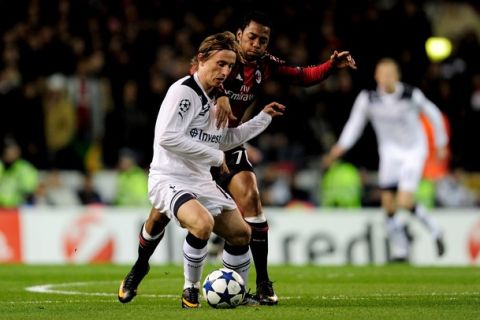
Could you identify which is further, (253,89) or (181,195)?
(253,89)

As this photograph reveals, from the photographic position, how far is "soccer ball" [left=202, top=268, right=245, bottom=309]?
854 centimetres

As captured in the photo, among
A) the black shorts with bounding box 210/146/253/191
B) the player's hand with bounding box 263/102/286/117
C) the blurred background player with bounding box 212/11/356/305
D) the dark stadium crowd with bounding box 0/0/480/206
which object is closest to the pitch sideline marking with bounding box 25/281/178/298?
the blurred background player with bounding box 212/11/356/305

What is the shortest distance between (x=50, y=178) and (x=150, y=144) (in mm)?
1802

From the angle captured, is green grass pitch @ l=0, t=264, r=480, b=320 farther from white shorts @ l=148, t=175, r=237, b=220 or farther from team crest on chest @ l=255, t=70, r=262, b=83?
team crest on chest @ l=255, t=70, r=262, b=83

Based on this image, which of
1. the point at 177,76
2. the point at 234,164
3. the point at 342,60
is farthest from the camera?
the point at 177,76

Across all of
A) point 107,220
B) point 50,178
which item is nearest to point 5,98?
point 50,178

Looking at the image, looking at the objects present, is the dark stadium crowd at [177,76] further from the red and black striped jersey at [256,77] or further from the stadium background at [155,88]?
the red and black striped jersey at [256,77]

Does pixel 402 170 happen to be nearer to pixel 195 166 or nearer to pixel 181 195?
pixel 195 166

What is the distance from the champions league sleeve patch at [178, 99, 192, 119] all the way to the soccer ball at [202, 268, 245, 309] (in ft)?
3.91

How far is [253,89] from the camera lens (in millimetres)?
9516

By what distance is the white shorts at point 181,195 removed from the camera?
8.43 m

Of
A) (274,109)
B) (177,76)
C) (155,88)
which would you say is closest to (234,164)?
(274,109)

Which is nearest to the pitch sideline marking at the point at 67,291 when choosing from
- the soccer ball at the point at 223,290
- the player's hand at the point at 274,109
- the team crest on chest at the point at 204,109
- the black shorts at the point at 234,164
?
the black shorts at the point at 234,164

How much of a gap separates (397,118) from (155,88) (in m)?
4.97
